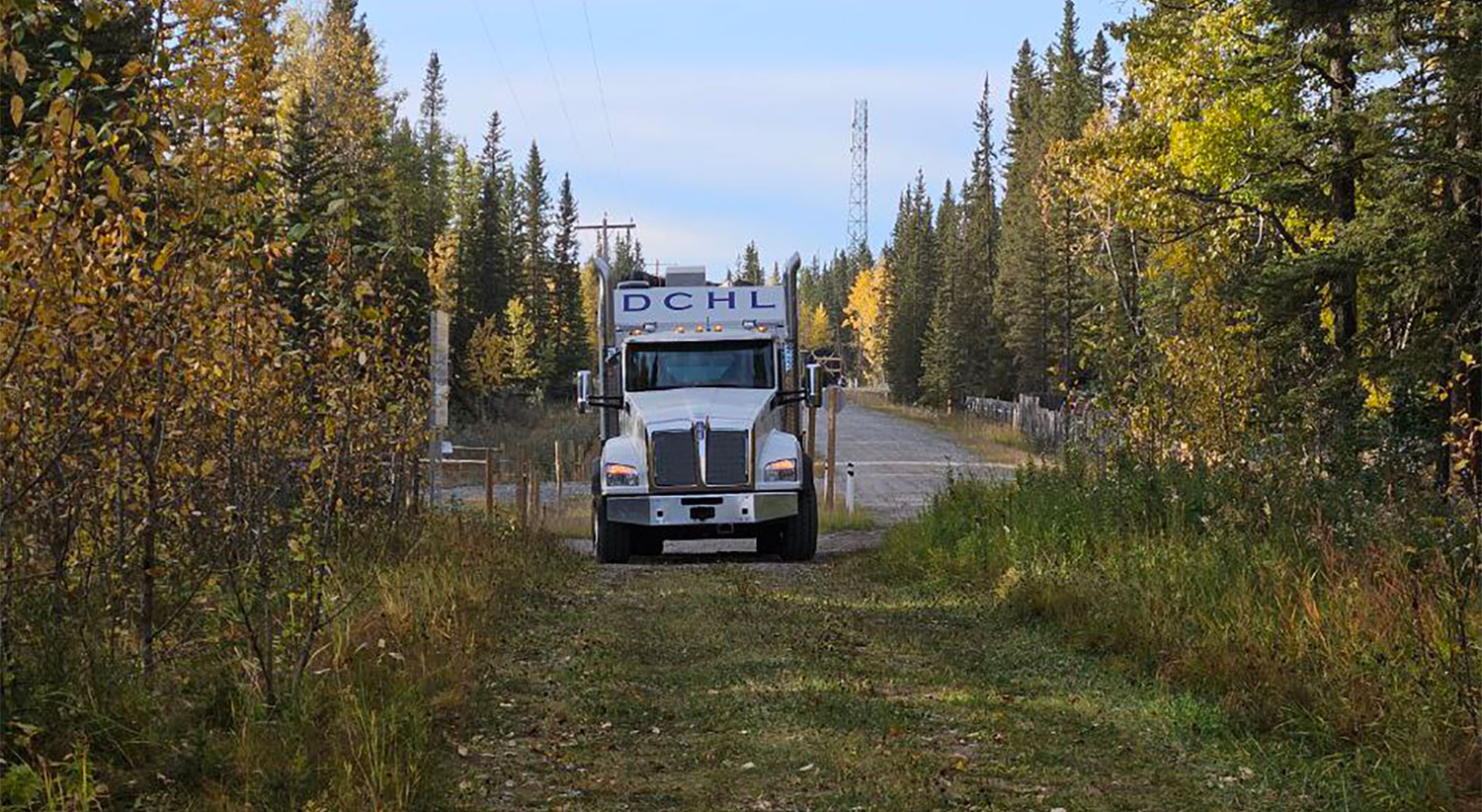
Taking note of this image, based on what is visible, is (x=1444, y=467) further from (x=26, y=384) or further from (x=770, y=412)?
(x=26, y=384)

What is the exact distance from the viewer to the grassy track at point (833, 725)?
22.0 ft

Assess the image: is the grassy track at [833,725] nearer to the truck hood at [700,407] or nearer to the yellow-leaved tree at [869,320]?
the truck hood at [700,407]

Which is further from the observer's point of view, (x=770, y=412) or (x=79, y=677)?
(x=770, y=412)

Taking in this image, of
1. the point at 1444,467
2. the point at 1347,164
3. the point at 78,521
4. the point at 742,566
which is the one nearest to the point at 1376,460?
the point at 1444,467

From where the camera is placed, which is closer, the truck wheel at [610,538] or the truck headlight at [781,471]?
the truck headlight at [781,471]

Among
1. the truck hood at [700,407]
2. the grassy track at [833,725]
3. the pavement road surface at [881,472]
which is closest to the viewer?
the grassy track at [833,725]

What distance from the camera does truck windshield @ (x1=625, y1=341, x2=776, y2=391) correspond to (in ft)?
64.0

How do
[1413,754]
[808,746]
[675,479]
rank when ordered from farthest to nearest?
[675,479], [808,746], [1413,754]

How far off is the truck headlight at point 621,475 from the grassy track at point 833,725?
5.92 meters

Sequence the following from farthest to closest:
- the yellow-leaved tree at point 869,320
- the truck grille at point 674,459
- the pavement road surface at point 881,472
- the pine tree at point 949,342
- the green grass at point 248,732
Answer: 1. the yellow-leaved tree at point 869,320
2. the pine tree at point 949,342
3. the pavement road surface at point 881,472
4. the truck grille at point 674,459
5. the green grass at point 248,732

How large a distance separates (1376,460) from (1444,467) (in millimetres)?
2076

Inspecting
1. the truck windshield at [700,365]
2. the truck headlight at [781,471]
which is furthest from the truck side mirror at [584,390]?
the truck headlight at [781,471]

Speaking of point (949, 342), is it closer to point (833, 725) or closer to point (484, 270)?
point (484, 270)

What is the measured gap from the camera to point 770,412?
62.8ft
